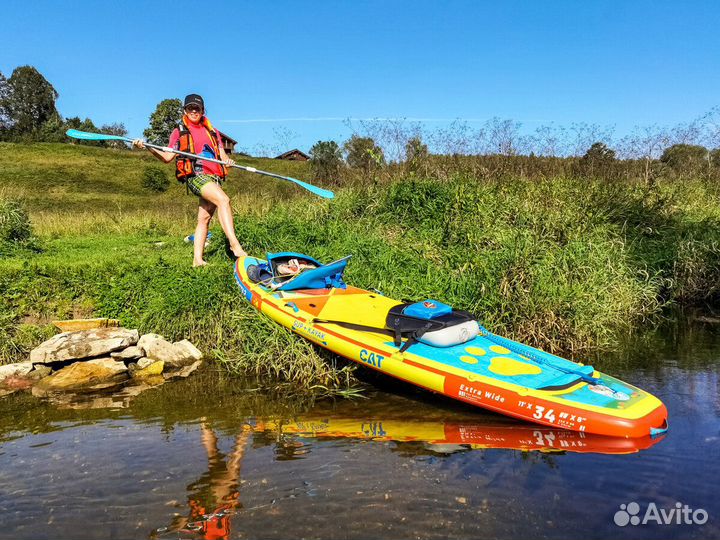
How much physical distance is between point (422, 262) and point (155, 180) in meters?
29.3

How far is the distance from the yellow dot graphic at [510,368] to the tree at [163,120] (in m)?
41.7

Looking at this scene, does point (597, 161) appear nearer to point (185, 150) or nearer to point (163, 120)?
point (185, 150)

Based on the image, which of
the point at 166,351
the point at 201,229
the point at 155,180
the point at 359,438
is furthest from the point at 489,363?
the point at 155,180

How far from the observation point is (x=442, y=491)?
332 centimetres

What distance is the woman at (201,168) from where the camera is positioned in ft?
22.4

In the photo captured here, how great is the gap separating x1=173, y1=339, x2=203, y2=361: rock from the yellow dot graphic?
3.20 meters

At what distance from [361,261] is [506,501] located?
13.2ft

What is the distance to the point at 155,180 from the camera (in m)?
32.6

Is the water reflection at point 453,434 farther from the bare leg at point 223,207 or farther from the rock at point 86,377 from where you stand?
the bare leg at point 223,207

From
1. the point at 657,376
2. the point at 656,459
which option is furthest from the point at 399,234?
the point at 656,459

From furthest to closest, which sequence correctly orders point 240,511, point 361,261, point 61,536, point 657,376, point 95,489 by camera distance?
1. point 361,261
2. point 657,376
3. point 95,489
4. point 240,511
5. point 61,536

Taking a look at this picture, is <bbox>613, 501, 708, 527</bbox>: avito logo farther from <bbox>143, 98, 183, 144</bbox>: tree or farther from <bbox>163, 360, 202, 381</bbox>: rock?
<bbox>143, 98, 183, 144</bbox>: tree

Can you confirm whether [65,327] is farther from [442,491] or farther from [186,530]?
[442,491]

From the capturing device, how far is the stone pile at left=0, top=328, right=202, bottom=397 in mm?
5445
